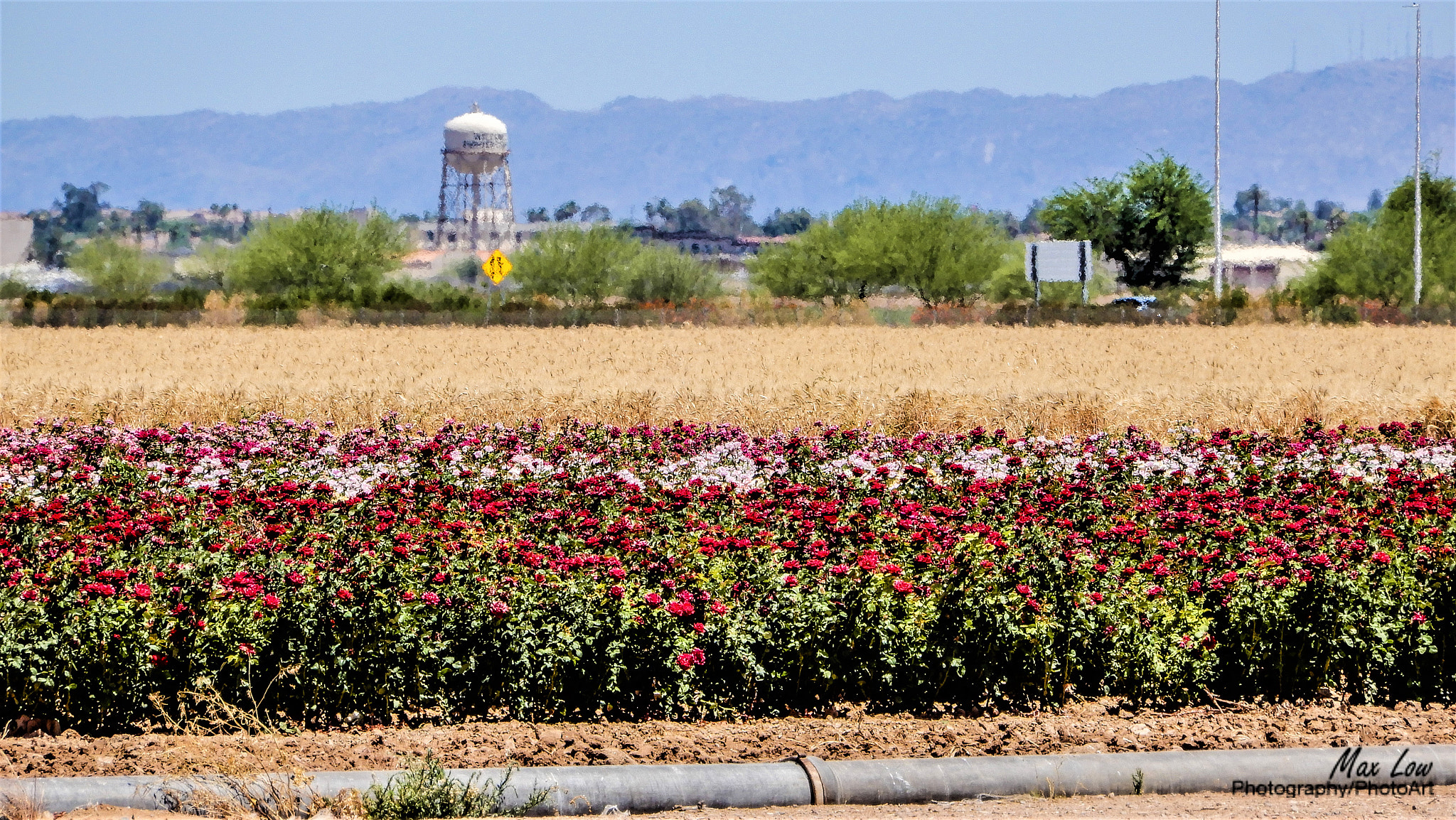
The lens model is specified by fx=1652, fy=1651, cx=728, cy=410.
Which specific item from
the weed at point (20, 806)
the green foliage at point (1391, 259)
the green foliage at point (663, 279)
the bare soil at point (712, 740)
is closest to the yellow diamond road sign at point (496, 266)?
the green foliage at point (663, 279)

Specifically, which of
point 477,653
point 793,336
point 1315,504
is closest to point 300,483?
point 477,653

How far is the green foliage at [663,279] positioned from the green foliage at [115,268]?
37476 mm

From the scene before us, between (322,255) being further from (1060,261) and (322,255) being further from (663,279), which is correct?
(1060,261)

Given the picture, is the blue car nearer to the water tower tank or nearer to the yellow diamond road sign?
the yellow diamond road sign

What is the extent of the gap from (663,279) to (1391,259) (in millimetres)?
34870

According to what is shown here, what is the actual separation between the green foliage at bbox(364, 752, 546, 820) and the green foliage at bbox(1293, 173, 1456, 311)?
2643 inches

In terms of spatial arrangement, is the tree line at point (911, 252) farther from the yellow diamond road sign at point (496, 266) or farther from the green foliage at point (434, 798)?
the green foliage at point (434, 798)

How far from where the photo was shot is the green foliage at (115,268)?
10756cm

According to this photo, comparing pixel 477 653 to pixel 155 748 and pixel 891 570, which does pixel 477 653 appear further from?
pixel 891 570

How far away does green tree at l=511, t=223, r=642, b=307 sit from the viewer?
83.4 m

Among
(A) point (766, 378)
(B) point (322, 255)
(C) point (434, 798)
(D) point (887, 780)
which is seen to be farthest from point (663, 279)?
(C) point (434, 798)

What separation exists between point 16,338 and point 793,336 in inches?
829

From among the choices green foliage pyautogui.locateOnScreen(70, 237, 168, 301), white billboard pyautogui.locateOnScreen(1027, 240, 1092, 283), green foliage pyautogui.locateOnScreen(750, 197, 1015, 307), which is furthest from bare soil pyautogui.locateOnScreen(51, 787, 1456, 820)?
green foliage pyautogui.locateOnScreen(70, 237, 168, 301)

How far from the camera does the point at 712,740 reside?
7.78m
